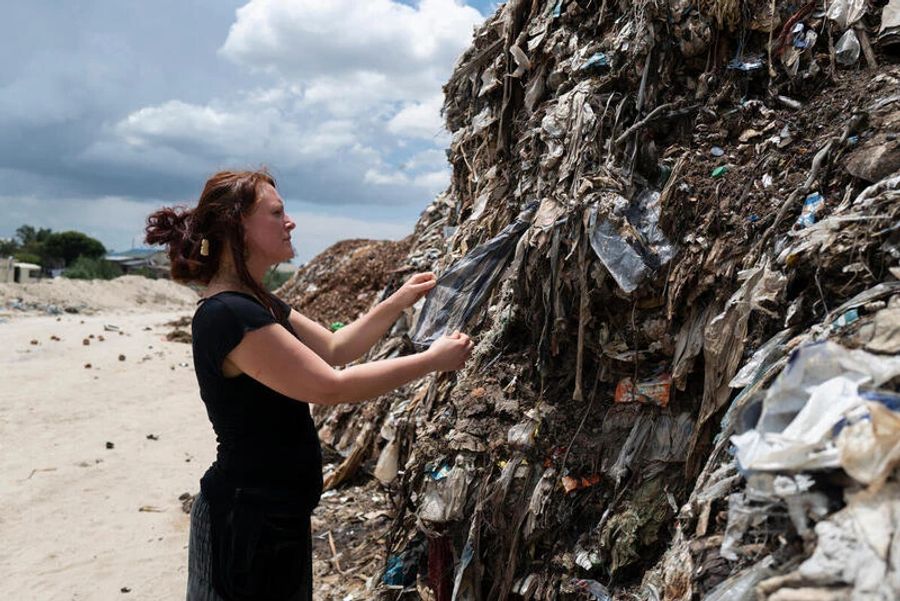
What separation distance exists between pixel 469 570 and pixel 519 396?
76cm

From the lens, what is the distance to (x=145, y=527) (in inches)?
194

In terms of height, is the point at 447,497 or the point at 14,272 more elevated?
the point at 14,272

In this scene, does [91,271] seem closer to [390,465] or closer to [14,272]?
[14,272]

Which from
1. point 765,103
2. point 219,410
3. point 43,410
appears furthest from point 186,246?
point 43,410

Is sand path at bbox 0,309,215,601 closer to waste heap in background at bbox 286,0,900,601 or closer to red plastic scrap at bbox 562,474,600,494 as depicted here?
waste heap in background at bbox 286,0,900,601

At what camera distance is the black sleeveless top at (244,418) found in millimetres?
1896

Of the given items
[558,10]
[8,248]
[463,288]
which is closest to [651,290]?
[463,288]

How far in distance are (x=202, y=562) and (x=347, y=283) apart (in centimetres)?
814

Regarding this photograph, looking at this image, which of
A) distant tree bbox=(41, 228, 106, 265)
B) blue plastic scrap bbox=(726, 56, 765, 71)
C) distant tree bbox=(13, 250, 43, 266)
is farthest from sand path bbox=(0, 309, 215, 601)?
distant tree bbox=(41, 228, 106, 265)

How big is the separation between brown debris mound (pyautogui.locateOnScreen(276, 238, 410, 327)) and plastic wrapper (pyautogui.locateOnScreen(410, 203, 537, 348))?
531 cm

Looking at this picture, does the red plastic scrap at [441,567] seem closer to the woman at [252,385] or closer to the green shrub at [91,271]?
the woman at [252,385]

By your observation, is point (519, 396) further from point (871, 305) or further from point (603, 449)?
point (871, 305)

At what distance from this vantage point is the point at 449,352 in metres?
2.10

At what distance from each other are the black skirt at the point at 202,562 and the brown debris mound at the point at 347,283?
6.27 m
